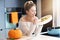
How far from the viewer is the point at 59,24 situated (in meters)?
1.01

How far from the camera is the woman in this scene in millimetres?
905

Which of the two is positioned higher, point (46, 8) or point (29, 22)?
point (46, 8)

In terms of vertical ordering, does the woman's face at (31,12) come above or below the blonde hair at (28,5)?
below

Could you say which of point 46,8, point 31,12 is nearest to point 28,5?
point 31,12

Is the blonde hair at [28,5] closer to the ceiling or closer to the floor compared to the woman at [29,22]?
closer to the ceiling

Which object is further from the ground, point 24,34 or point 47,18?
point 47,18

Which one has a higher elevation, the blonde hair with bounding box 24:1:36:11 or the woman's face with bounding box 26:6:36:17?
the blonde hair with bounding box 24:1:36:11

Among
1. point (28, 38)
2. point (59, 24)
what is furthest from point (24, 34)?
point (59, 24)

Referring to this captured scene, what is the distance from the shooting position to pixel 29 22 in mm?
918

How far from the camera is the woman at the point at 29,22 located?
0.90 metres

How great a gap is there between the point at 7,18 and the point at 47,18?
29 cm

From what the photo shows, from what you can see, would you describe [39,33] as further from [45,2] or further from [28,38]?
[45,2]

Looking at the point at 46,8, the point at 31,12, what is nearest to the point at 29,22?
the point at 31,12

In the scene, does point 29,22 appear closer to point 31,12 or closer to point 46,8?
point 31,12
